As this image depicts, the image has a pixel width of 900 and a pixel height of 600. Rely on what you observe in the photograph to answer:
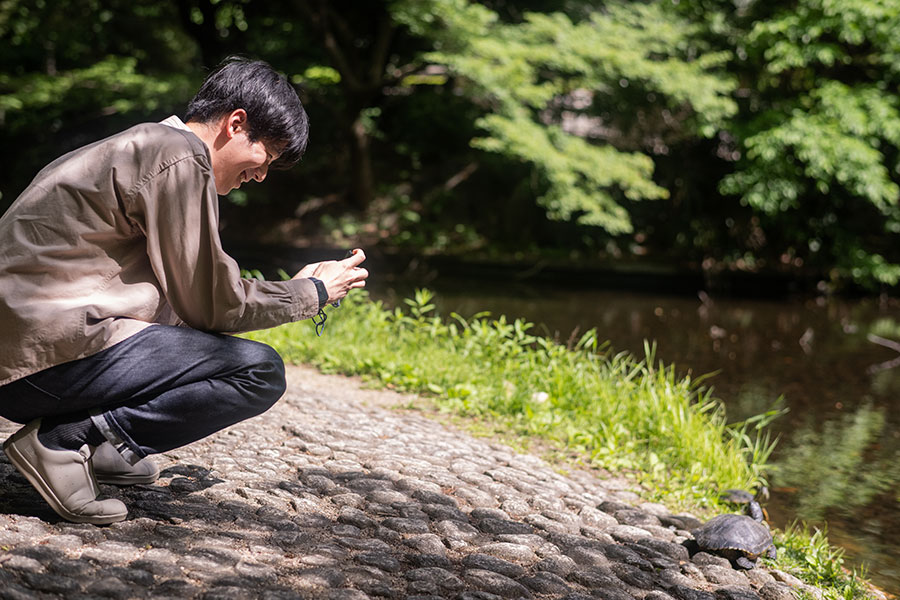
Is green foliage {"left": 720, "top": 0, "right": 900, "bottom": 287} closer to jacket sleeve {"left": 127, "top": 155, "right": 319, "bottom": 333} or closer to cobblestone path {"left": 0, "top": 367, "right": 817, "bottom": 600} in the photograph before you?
cobblestone path {"left": 0, "top": 367, "right": 817, "bottom": 600}

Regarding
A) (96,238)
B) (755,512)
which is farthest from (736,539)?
(96,238)

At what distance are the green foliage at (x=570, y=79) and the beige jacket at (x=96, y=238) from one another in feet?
32.7

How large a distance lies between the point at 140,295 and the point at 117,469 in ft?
2.28

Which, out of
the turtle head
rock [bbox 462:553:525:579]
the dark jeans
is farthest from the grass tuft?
the dark jeans

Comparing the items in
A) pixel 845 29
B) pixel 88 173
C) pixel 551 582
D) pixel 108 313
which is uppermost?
pixel 845 29

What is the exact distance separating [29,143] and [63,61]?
197 cm

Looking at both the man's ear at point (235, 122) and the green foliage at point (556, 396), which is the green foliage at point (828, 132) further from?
the man's ear at point (235, 122)

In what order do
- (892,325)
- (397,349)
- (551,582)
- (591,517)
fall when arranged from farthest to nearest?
(892,325) < (397,349) < (591,517) < (551,582)

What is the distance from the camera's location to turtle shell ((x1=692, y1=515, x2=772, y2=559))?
10.3 feet

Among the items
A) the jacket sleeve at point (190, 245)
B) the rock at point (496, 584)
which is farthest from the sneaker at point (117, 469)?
the rock at point (496, 584)

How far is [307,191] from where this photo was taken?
17062mm

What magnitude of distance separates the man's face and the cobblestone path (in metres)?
1.04

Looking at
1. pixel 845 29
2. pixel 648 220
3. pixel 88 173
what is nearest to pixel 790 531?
pixel 88 173

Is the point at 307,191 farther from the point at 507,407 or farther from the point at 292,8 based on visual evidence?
the point at 507,407
